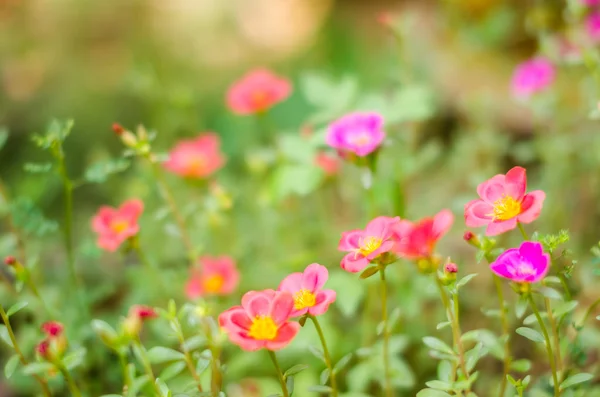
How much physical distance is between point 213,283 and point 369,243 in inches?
22.1

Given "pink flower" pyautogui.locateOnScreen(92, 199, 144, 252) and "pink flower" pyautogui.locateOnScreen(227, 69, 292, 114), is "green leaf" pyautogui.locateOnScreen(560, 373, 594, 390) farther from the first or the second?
"pink flower" pyautogui.locateOnScreen(227, 69, 292, 114)

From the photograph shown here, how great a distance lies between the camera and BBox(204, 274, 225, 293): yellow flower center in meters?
1.25

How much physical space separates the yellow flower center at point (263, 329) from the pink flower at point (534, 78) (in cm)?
106

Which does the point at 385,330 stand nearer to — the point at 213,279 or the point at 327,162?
the point at 213,279

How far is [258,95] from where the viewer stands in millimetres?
1393

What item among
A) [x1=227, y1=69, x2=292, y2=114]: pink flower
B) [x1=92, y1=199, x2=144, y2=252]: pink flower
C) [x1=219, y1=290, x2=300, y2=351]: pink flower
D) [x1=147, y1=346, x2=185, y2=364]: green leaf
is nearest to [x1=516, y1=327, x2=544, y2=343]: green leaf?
[x1=219, y1=290, x2=300, y2=351]: pink flower

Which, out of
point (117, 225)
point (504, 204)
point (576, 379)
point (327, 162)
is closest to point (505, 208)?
point (504, 204)

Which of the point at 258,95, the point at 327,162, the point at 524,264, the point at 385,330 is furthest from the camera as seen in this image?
the point at 327,162

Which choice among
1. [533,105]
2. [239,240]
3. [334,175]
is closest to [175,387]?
[239,240]

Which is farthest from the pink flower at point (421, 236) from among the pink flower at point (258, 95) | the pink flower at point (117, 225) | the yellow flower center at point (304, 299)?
the pink flower at point (258, 95)

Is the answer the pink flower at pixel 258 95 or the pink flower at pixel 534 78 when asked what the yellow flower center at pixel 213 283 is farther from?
the pink flower at pixel 534 78

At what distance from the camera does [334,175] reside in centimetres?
156

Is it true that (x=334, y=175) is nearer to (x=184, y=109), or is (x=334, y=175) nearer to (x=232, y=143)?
(x=184, y=109)

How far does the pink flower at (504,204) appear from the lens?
725mm
